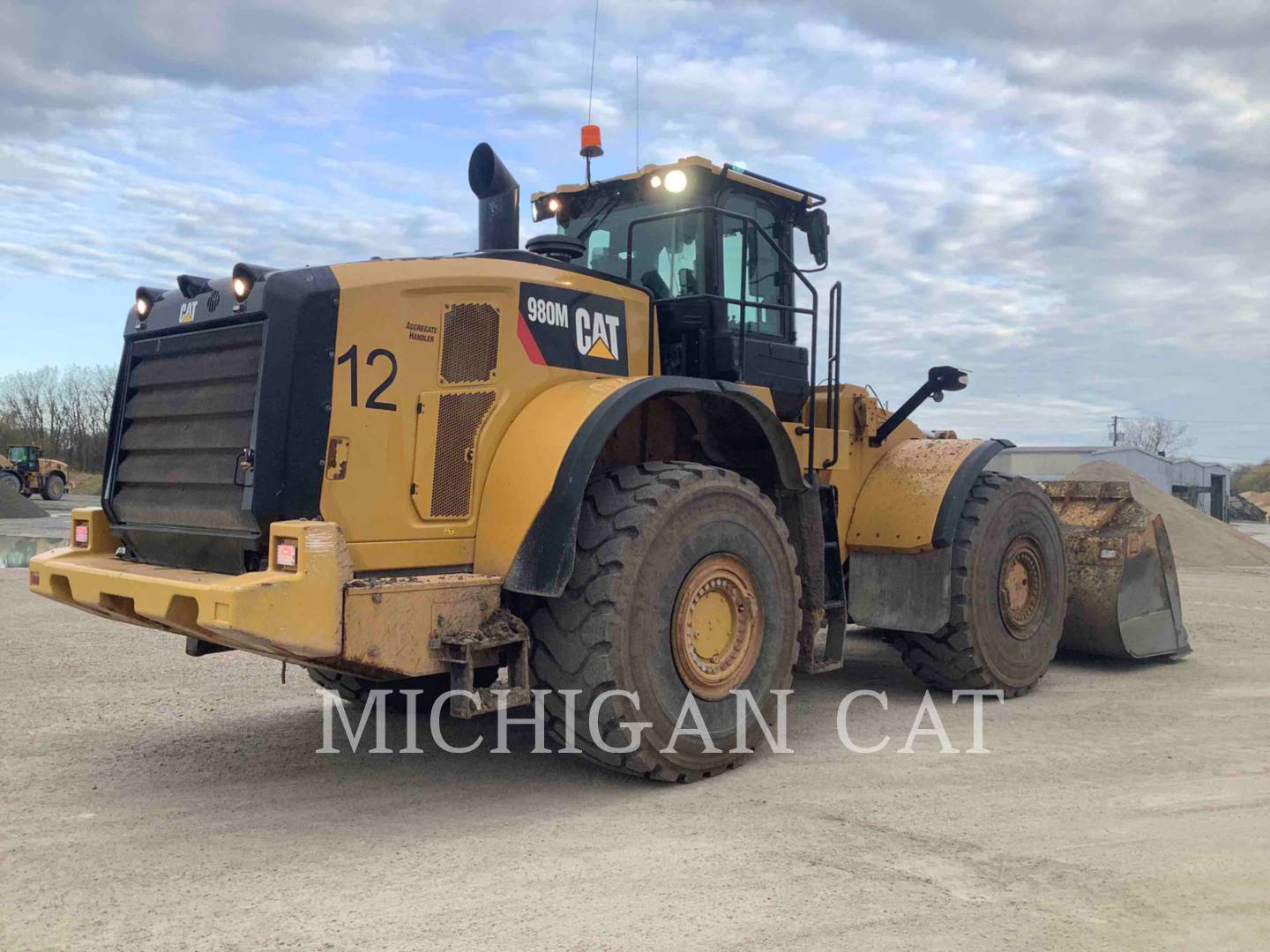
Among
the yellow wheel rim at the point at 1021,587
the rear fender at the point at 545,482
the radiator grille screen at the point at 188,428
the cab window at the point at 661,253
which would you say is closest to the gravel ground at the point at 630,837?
the yellow wheel rim at the point at 1021,587

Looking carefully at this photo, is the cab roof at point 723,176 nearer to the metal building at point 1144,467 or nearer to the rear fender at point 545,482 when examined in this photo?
the rear fender at point 545,482

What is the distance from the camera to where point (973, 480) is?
22.3ft

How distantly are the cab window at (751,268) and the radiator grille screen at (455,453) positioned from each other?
1.84m

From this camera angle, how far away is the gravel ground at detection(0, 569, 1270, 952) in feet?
10.8

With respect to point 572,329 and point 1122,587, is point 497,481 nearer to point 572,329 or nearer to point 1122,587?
point 572,329

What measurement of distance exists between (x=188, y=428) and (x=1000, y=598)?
192 inches

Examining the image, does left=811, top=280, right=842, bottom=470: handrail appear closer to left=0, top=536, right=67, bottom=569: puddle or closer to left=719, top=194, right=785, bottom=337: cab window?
left=719, top=194, right=785, bottom=337: cab window

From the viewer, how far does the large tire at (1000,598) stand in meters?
6.66

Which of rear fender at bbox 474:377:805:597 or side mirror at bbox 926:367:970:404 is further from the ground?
side mirror at bbox 926:367:970:404

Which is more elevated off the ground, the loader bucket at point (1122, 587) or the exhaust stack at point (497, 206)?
the exhaust stack at point (497, 206)

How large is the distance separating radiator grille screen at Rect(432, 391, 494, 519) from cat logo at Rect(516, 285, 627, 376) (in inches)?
15.5

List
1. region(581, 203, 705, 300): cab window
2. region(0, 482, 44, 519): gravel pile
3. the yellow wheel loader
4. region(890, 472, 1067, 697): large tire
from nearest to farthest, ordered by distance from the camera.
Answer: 1. the yellow wheel loader
2. region(581, 203, 705, 300): cab window
3. region(890, 472, 1067, 697): large tire
4. region(0, 482, 44, 519): gravel pile

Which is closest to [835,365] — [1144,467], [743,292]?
[743,292]

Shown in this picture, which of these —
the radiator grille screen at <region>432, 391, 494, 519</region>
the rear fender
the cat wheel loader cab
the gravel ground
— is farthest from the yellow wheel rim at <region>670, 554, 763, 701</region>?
the cat wheel loader cab
